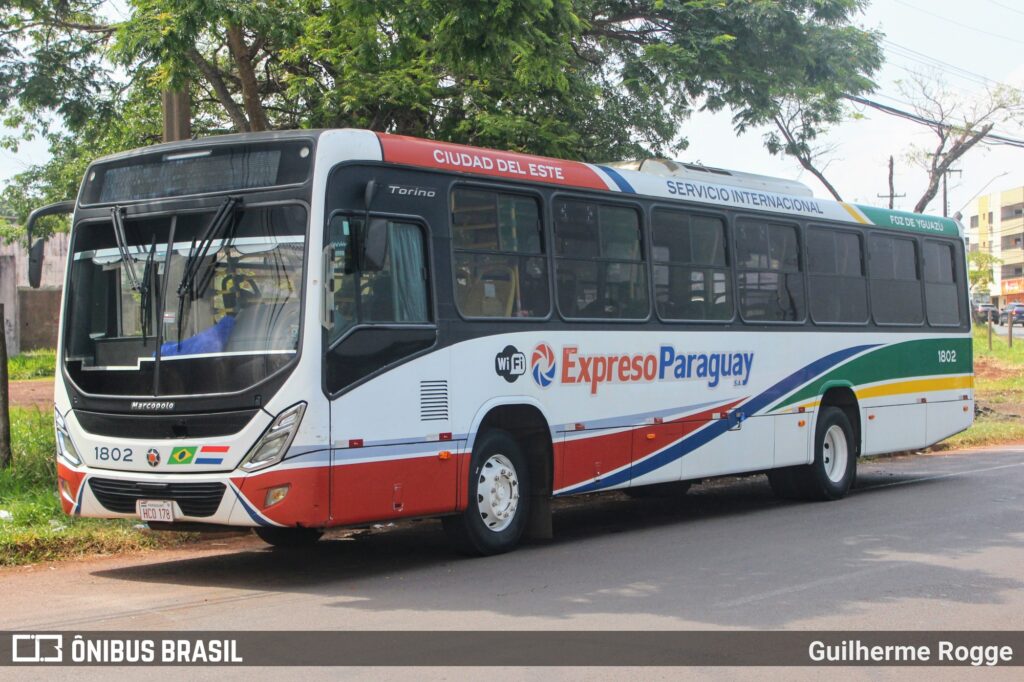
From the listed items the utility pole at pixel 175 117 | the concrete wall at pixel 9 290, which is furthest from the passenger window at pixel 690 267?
the concrete wall at pixel 9 290

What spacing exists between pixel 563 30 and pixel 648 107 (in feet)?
17.3

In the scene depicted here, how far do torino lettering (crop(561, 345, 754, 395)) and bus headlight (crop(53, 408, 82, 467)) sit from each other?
13.3ft

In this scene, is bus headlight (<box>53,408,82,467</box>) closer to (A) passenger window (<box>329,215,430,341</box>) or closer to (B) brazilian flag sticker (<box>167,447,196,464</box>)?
(B) brazilian flag sticker (<box>167,447,196,464</box>)

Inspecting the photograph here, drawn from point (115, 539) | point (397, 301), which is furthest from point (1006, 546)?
point (115, 539)

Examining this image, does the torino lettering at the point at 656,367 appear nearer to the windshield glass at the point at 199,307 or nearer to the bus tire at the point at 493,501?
the bus tire at the point at 493,501

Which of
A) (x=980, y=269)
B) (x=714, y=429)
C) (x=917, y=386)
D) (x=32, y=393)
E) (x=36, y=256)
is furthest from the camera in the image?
(x=980, y=269)

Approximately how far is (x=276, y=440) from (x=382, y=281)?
1527mm

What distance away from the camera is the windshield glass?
29.4 ft

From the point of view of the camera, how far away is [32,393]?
23641 mm

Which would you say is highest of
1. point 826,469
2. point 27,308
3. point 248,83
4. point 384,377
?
point 248,83

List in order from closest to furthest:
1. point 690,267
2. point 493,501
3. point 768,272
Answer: point 493,501 < point 690,267 < point 768,272

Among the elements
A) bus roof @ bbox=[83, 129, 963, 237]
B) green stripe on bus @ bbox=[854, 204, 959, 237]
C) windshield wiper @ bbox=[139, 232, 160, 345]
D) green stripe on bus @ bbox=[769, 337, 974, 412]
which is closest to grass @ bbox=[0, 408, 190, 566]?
windshield wiper @ bbox=[139, 232, 160, 345]

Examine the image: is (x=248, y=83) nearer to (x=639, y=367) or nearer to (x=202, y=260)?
(x=639, y=367)

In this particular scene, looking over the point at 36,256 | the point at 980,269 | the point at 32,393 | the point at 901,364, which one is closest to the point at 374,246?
the point at 36,256
